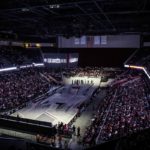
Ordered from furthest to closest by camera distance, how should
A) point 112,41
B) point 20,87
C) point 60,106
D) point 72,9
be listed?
1. point 112,41
2. point 20,87
3. point 60,106
4. point 72,9

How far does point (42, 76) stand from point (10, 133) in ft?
81.2


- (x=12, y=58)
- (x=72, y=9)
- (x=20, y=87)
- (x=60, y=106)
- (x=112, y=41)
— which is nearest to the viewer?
(x=72, y=9)

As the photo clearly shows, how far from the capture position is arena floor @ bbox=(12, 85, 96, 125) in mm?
25266

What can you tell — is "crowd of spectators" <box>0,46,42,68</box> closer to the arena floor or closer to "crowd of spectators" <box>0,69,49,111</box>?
"crowd of spectators" <box>0,69,49,111</box>

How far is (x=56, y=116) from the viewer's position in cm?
2558

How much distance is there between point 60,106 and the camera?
29.7 meters

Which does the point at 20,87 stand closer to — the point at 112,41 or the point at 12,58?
the point at 12,58

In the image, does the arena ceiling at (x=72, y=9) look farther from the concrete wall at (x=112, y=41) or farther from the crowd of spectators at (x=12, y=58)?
the concrete wall at (x=112, y=41)

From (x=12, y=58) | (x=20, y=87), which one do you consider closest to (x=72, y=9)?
(x=20, y=87)

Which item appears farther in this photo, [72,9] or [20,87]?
[20,87]

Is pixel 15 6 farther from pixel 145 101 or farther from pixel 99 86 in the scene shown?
pixel 99 86

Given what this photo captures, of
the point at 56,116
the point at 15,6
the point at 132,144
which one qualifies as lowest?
the point at 56,116

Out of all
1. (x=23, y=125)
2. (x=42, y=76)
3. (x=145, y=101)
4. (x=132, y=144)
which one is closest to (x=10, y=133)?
(x=23, y=125)

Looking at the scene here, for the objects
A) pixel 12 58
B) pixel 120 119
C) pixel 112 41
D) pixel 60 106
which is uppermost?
pixel 112 41
